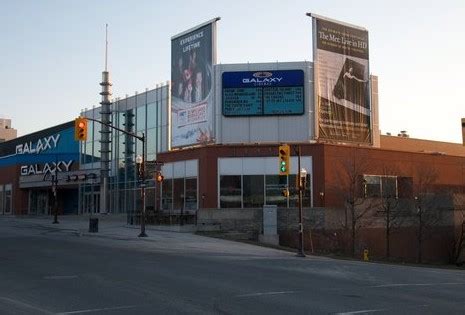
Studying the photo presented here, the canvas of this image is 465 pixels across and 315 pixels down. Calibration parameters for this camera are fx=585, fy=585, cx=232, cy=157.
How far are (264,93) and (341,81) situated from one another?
23.4 feet

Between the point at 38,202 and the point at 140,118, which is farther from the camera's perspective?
the point at 38,202

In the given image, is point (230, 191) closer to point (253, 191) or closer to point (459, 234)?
point (253, 191)

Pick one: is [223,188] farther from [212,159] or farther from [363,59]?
[363,59]

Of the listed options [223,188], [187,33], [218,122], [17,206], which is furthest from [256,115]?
[17,206]

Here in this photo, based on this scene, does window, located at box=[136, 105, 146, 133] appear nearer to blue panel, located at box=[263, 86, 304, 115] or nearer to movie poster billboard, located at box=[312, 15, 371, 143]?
blue panel, located at box=[263, 86, 304, 115]

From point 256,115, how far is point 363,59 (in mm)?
11843

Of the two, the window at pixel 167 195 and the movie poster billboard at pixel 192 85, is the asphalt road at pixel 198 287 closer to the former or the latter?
the movie poster billboard at pixel 192 85

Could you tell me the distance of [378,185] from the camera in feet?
155

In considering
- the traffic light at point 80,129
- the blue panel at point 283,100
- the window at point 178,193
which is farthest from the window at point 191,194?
the traffic light at point 80,129

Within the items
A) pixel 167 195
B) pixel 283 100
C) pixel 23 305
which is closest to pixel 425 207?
pixel 283 100

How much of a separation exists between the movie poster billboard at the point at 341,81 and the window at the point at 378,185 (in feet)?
12.2

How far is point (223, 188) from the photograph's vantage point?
149 feet

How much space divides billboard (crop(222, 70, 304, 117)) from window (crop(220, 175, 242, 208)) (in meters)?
5.20

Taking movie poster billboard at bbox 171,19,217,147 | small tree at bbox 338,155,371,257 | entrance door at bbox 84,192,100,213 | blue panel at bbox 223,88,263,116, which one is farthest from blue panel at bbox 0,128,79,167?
small tree at bbox 338,155,371,257
